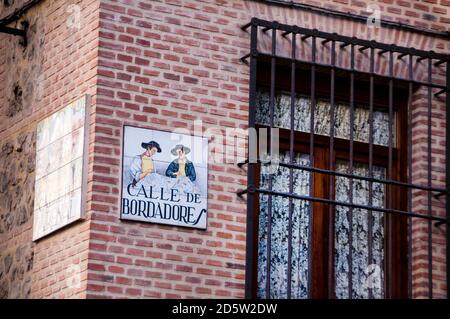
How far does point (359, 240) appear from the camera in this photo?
13.5m

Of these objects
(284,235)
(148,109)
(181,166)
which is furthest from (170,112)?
(284,235)

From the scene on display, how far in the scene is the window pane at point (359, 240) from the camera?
528 inches

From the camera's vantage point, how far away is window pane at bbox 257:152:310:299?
13.1 metres

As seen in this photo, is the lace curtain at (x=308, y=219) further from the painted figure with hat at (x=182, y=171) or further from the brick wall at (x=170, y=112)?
the painted figure with hat at (x=182, y=171)

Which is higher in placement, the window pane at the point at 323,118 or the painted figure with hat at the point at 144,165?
the window pane at the point at 323,118

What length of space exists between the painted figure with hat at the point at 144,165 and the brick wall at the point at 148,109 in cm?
14

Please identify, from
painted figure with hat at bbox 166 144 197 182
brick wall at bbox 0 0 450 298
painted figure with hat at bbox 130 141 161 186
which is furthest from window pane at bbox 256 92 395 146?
painted figure with hat at bbox 130 141 161 186

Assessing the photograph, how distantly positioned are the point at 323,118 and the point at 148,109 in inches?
70.9

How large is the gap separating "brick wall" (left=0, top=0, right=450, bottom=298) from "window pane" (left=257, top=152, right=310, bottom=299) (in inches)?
17.0

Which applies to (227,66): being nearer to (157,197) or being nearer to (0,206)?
(157,197)

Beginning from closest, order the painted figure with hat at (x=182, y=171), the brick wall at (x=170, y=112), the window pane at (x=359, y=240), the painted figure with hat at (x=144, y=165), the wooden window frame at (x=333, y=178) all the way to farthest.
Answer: the brick wall at (x=170, y=112) < the painted figure with hat at (x=144, y=165) < the painted figure with hat at (x=182, y=171) < the wooden window frame at (x=333, y=178) < the window pane at (x=359, y=240)

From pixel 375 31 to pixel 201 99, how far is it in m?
1.89

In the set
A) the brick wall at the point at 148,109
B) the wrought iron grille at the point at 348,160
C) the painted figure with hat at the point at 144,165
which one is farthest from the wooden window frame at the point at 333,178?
the painted figure with hat at the point at 144,165

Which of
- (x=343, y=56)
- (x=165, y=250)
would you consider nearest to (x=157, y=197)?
(x=165, y=250)
